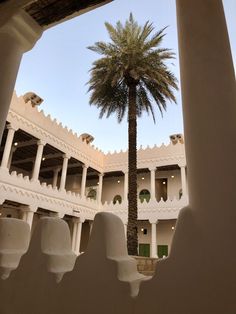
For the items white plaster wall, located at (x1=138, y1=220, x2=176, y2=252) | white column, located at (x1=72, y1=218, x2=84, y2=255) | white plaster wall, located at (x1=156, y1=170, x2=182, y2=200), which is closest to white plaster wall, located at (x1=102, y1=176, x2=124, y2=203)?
white plaster wall, located at (x1=156, y1=170, x2=182, y2=200)

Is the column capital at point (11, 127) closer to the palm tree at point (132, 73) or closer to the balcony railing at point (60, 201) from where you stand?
the balcony railing at point (60, 201)

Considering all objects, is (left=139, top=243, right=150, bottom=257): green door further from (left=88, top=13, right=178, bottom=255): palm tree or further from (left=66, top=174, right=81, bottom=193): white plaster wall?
(left=88, top=13, right=178, bottom=255): palm tree

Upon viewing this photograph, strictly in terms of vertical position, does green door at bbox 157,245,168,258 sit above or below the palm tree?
below

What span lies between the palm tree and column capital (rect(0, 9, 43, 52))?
10.8 m

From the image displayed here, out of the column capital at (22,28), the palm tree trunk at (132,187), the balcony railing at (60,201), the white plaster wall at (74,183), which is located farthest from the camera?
the white plaster wall at (74,183)

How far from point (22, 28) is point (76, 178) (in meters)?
24.4

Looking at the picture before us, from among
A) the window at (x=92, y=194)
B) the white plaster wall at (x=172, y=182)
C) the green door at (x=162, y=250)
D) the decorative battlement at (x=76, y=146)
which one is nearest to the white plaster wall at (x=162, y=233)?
the green door at (x=162, y=250)

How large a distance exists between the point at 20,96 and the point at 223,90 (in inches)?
667

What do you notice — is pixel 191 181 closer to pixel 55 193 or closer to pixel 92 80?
pixel 92 80

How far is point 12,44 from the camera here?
11.3ft

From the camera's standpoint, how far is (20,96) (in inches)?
656

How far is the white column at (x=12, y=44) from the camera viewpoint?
316 centimetres

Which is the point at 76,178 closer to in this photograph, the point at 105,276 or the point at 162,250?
the point at 162,250

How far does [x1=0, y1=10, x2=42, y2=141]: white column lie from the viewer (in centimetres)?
316
